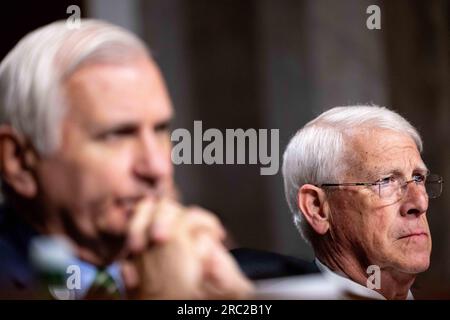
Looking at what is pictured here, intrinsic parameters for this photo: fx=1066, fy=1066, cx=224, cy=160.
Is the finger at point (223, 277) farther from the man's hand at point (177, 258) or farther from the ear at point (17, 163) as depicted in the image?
the ear at point (17, 163)

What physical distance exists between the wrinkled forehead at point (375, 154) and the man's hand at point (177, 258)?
0.50 m

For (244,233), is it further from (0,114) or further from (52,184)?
(0,114)

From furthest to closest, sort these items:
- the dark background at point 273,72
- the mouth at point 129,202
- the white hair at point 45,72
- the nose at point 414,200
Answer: the nose at point 414,200 → the dark background at point 273,72 → the mouth at point 129,202 → the white hair at point 45,72

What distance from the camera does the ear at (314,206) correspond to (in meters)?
3.46

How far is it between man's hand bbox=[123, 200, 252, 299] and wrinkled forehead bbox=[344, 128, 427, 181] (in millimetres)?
504

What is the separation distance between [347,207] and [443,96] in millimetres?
514

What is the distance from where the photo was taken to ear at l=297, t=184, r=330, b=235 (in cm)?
346

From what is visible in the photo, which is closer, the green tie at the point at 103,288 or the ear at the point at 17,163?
the ear at the point at 17,163

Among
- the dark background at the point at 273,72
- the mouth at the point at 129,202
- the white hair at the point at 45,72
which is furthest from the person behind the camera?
the dark background at the point at 273,72

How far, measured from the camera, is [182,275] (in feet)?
10.5

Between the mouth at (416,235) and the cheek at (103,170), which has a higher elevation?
the cheek at (103,170)

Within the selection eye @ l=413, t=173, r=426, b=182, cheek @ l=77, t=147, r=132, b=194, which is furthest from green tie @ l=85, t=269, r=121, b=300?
eye @ l=413, t=173, r=426, b=182

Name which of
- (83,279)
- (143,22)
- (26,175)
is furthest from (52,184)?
(143,22)

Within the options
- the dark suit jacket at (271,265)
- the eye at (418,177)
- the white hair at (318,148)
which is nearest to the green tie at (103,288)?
the dark suit jacket at (271,265)
